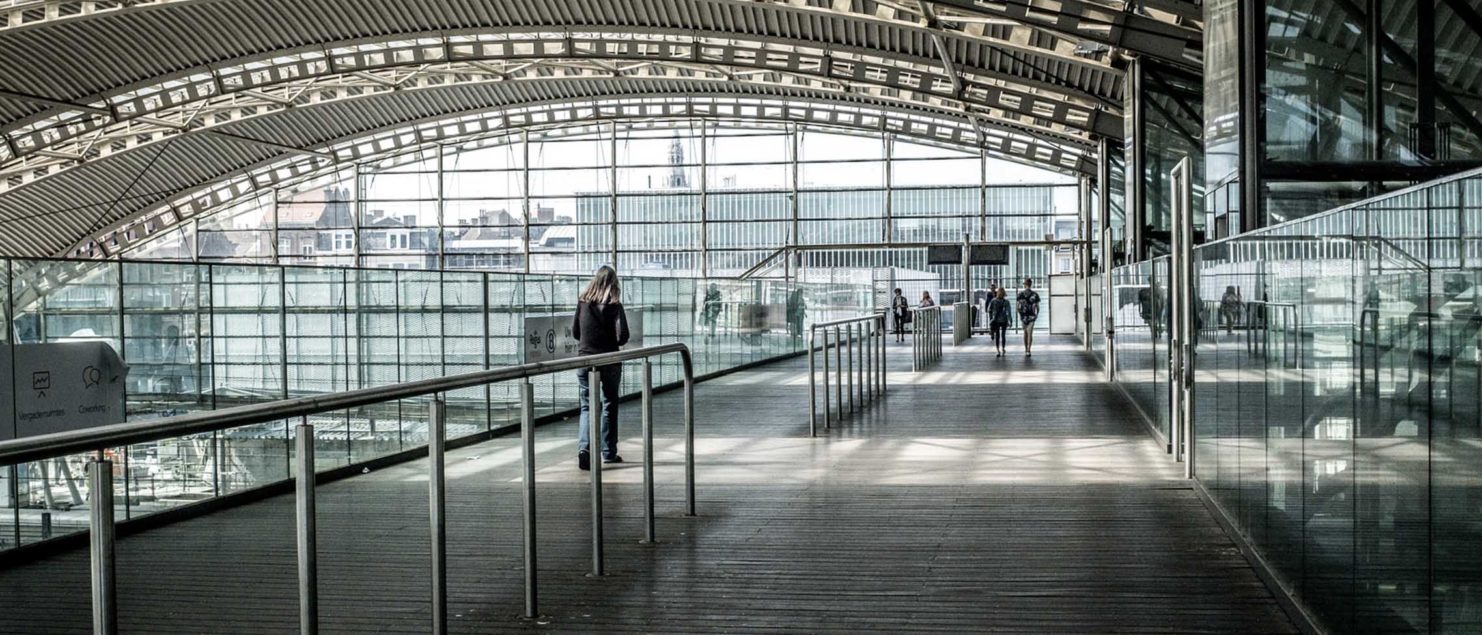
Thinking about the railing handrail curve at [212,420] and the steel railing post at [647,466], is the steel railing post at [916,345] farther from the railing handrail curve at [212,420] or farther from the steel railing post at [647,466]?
the railing handrail curve at [212,420]

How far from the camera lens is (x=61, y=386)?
681 cm

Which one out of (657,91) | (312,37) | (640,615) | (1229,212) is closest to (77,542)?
(640,615)

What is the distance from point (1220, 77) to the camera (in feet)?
28.3

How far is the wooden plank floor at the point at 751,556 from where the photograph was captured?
441 centimetres

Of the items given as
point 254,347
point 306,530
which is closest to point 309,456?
point 306,530

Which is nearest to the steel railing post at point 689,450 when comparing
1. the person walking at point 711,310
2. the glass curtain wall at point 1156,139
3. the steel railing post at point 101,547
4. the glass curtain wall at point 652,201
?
the steel railing post at point 101,547

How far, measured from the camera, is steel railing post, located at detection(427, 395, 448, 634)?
434 centimetres

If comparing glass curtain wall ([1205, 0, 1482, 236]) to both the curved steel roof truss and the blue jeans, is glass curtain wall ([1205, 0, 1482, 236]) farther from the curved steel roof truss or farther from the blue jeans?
the curved steel roof truss

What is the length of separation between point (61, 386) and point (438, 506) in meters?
3.40

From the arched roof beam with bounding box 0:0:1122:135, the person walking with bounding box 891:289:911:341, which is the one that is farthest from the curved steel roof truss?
the person walking with bounding box 891:289:911:341

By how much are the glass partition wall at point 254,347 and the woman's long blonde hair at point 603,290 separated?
3.93ft

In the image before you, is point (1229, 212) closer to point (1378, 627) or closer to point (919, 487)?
point (919, 487)

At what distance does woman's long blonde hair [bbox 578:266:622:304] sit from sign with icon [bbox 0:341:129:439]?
9.66 feet

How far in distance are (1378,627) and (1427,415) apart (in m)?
0.77
